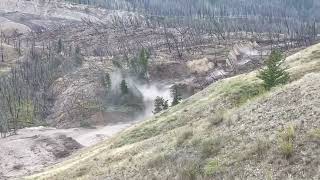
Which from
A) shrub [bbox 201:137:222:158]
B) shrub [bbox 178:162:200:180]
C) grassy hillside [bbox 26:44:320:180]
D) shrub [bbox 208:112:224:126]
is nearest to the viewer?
grassy hillside [bbox 26:44:320:180]

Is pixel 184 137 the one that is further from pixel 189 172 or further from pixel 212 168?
pixel 212 168

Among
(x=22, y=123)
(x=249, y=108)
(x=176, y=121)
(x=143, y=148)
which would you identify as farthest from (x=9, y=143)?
(x=249, y=108)

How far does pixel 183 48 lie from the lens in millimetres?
183250

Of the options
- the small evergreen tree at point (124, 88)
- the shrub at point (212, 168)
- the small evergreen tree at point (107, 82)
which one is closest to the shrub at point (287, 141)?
the shrub at point (212, 168)

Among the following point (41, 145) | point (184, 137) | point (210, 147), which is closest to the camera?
point (210, 147)

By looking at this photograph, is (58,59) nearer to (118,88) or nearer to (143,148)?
(118,88)

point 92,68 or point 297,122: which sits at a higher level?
point 297,122

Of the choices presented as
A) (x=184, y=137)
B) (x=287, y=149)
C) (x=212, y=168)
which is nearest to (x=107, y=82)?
(x=184, y=137)

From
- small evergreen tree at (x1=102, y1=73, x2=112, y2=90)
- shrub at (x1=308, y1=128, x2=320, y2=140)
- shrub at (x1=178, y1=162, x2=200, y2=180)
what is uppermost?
shrub at (x1=308, y1=128, x2=320, y2=140)

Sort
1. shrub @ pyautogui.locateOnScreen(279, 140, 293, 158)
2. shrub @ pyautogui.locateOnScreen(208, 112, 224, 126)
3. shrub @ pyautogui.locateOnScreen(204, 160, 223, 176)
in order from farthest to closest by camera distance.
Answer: shrub @ pyautogui.locateOnScreen(208, 112, 224, 126)
shrub @ pyautogui.locateOnScreen(204, 160, 223, 176)
shrub @ pyautogui.locateOnScreen(279, 140, 293, 158)

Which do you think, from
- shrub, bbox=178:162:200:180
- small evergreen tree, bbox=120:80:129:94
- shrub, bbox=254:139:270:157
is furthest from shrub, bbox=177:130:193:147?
small evergreen tree, bbox=120:80:129:94

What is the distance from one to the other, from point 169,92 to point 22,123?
38.5m

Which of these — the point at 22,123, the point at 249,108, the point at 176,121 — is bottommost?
the point at 22,123

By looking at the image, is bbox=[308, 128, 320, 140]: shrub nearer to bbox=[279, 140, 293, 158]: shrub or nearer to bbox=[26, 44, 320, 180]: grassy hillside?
bbox=[26, 44, 320, 180]: grassy hillside
